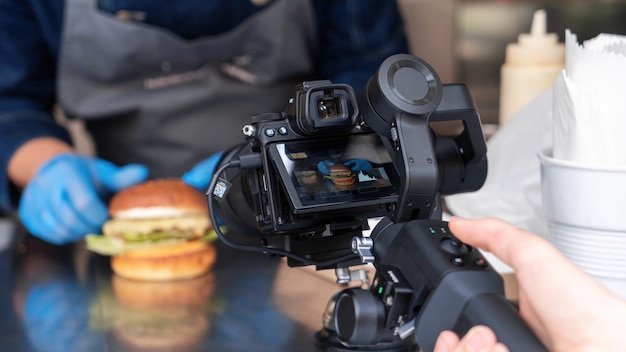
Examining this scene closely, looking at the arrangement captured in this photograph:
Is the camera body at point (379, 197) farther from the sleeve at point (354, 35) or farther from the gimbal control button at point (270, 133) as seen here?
the sleeve at point (354, 35)

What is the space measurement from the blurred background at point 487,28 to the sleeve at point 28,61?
3.62 ft

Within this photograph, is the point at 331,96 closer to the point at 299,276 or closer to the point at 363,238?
the point at 363,238

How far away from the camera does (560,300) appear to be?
1.73 feet

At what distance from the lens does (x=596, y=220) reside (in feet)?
2.40

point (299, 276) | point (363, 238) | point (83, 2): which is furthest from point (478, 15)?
point (363, 238)

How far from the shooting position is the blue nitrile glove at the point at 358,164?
2.14 ft

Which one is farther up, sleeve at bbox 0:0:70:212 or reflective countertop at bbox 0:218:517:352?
sleeve at bbox 0:0:70:212

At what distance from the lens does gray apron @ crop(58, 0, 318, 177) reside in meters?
1.58

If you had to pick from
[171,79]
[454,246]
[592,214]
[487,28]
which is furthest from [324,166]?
[487,28]

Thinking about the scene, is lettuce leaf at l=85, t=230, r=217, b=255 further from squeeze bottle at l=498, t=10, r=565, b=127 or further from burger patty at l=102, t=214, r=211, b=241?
squeeze bottle at l=498, t=10, r=565, b=127

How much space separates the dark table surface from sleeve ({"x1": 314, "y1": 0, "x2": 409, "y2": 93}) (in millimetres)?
847

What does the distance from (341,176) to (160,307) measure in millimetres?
366

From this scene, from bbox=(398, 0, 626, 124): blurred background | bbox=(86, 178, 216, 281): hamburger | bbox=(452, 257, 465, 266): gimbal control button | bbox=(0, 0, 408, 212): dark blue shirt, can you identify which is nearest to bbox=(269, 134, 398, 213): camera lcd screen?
bbox=(452, 257, 465, 266): gimbal control button

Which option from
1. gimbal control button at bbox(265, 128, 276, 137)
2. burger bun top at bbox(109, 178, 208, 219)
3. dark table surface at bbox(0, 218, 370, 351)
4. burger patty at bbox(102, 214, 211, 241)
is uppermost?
gimbal control button at bbox(265, 128, 276, 137)
